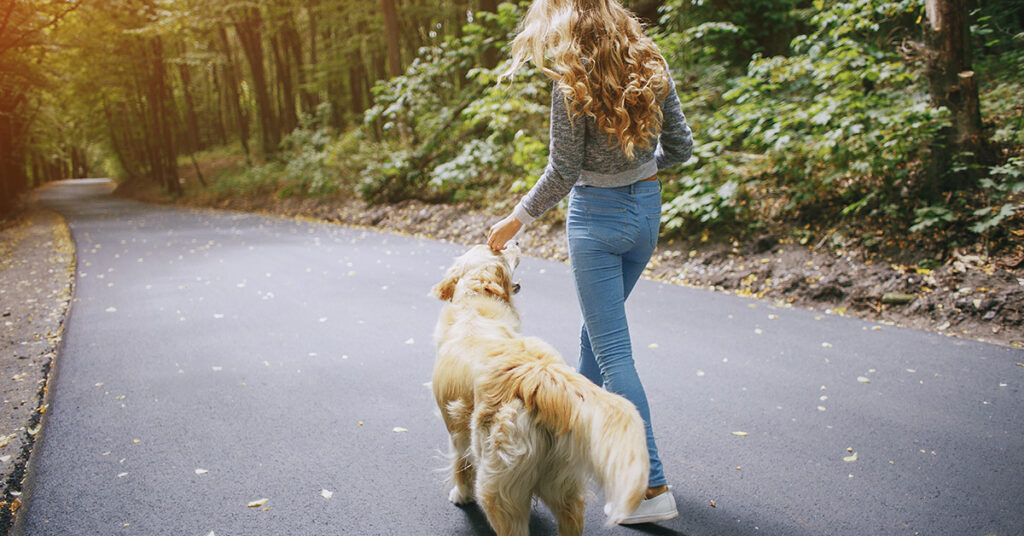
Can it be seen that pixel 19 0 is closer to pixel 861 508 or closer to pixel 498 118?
pixel 498 118

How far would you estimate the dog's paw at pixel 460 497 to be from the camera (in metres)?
2.85

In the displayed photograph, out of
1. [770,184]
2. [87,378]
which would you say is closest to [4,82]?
[87,378]

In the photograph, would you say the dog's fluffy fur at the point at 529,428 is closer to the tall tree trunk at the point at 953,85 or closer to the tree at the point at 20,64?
the tall tree trunk at the point at 953,85

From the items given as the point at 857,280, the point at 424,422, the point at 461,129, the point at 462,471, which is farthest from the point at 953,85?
the point at 461,129

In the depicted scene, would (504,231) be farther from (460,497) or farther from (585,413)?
(460,497)

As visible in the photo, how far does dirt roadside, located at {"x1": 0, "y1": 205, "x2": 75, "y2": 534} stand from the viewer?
3.33 meters

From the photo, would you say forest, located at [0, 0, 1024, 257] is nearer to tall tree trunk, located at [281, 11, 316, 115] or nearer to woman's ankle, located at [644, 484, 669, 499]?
tall tree trunk, located at [281, 11, 316, 115]

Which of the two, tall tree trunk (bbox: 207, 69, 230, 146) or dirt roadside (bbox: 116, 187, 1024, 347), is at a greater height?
tall tree trunk (bbox: 207, 69, 230, 146)

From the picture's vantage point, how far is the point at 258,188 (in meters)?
21.2

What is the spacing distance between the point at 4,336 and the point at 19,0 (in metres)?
10.1

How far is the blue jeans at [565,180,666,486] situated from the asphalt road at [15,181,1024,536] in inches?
30.9

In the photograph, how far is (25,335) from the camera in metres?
5.70

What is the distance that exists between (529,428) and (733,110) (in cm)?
711

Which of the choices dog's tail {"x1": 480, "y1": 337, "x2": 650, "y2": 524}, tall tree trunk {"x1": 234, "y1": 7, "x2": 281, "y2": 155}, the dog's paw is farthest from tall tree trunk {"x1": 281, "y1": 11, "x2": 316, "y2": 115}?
dog's tail {"x1": 480, "y1": 337, "x2": 650, "y2": 524}
